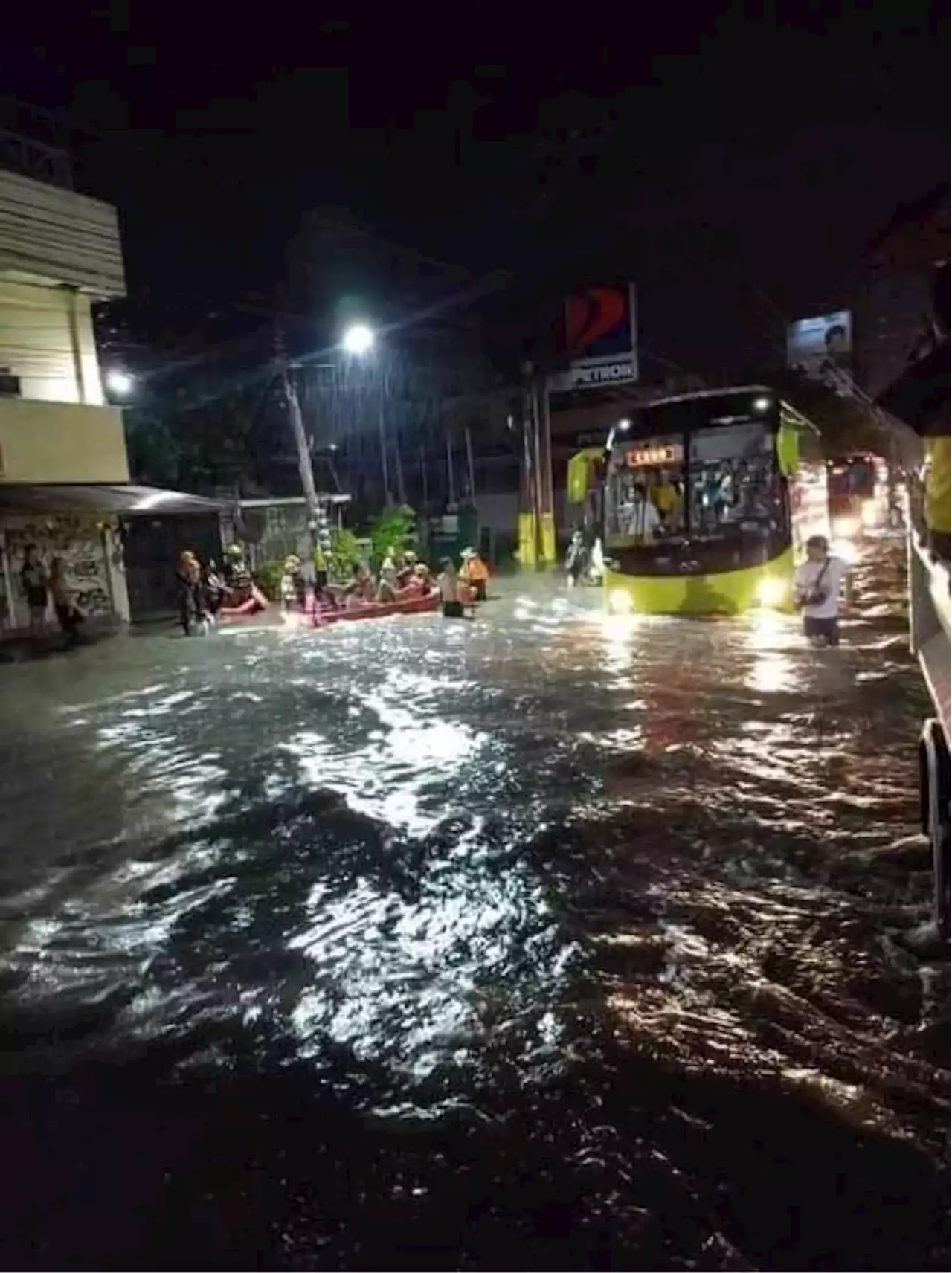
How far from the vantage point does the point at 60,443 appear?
20.8 metres

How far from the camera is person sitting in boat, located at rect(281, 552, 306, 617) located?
21.5m

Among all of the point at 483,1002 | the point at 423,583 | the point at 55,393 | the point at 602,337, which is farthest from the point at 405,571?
the point at 483,1002

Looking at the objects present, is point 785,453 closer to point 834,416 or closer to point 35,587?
point 35,587

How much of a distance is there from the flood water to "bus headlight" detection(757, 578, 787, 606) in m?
5.56

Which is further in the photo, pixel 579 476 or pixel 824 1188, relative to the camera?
pixel 579 476

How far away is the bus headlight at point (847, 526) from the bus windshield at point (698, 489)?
2177cm

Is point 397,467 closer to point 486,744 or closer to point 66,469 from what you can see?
point 66,469

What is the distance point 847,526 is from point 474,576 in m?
22.4

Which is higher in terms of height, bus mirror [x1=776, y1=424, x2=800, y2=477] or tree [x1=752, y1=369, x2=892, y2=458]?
tree [x1=752, y1=369, x2=892, y2=458]

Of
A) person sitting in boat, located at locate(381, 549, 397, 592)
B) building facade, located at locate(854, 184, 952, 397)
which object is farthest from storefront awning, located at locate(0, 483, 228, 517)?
building facade, located at locate(854, 184, 952, 397)

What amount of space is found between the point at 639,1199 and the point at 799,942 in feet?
7.06

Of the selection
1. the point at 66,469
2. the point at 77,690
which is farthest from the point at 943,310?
the point at 66,469

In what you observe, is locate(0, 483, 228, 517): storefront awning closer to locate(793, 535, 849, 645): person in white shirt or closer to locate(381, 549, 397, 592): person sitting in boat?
locate(381, 549, 397, 592): person sitting in boat

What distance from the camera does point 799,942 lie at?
5152 mm
